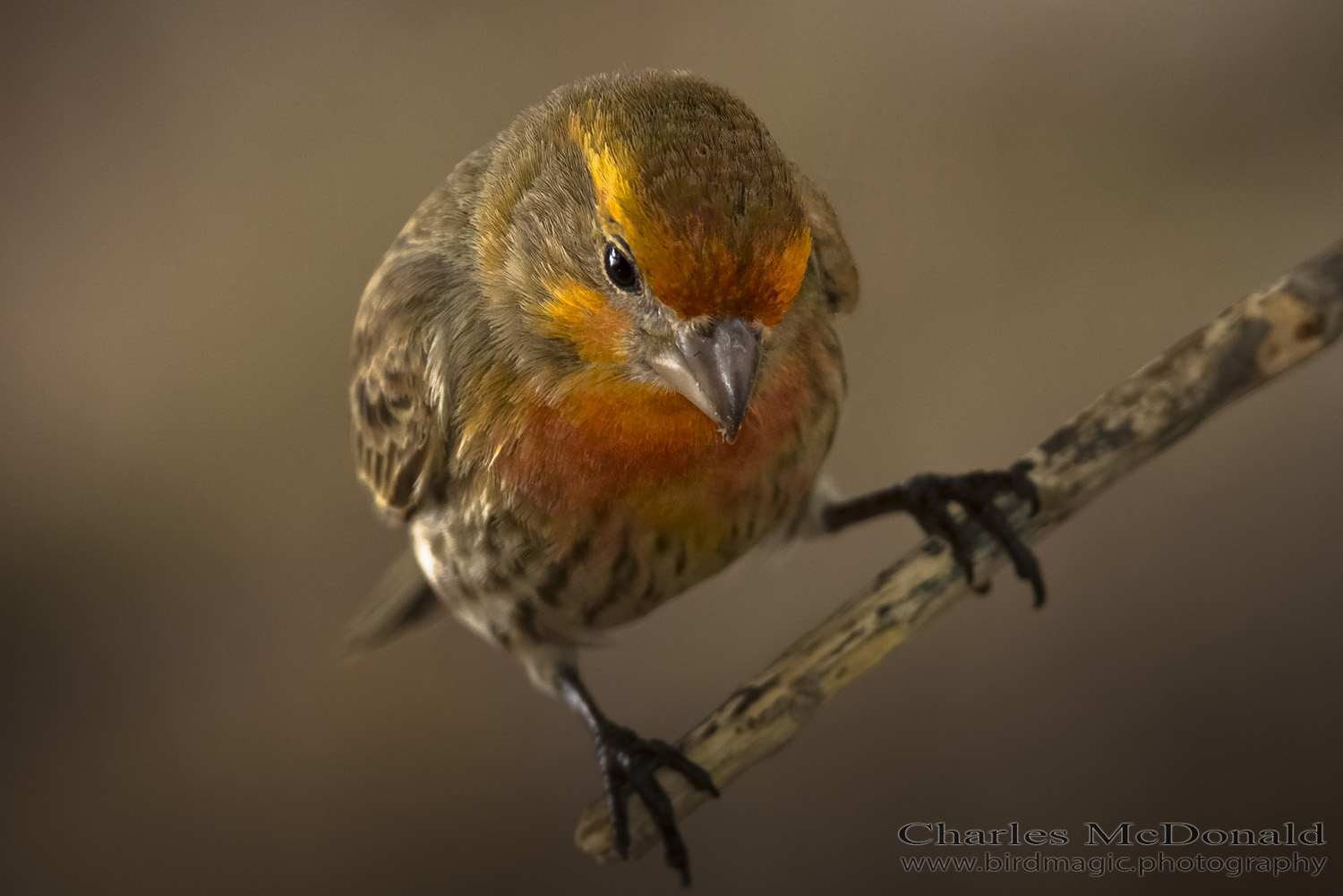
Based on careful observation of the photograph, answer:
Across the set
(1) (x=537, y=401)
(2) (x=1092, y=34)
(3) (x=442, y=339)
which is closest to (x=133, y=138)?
(3) (x=442, y=339)

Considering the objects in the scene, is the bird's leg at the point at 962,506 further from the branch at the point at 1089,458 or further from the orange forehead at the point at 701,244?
the orange forehead at the point at 701,244

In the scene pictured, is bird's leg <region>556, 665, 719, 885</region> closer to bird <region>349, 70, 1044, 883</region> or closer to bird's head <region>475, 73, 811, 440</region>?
bird <region>349, 70, 1044, 883</region>

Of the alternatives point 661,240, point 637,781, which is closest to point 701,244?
point 661,240

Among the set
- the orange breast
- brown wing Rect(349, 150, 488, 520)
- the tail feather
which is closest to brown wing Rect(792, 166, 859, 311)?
the orange breast

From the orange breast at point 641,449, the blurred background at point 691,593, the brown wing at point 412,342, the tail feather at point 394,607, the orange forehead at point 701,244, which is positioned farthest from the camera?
the tail feather at point 394,607

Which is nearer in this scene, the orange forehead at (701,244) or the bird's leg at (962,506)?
the orange forehead at (701,244)

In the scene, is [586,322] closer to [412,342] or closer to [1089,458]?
[412,342]

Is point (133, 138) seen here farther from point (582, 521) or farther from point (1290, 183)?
point (1290, 183)

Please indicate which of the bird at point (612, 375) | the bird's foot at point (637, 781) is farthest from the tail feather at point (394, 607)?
the bird's foot at point (637, 781)
